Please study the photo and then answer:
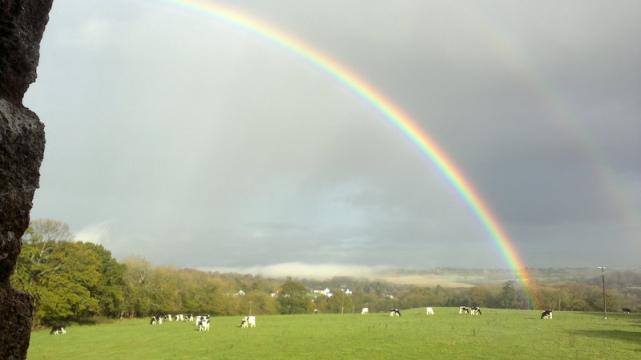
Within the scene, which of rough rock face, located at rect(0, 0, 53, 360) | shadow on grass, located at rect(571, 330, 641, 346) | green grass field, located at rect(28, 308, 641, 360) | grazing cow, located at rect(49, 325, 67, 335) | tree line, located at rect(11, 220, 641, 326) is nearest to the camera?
rough rock face, located at rect(0, 0, 53, 360)

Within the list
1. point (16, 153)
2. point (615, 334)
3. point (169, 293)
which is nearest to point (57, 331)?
point (169, 293)

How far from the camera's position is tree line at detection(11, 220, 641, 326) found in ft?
216

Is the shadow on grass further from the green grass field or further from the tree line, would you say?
the tree line

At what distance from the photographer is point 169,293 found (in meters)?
94.3

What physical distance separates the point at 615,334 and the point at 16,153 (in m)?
41.5

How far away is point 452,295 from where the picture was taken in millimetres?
121500

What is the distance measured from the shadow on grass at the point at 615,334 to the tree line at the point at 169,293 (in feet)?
146

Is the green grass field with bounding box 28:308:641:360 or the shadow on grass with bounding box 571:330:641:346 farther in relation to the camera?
the shadow on grass with bounding box 571:330:641:346

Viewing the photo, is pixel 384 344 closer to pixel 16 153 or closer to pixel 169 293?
pixel 16 153

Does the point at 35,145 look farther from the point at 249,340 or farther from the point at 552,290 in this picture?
the point at 552,290

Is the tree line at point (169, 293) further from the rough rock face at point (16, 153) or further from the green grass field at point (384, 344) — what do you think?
the rough rock face at point (16, 153)

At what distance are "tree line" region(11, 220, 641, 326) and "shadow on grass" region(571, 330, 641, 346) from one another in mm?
44362

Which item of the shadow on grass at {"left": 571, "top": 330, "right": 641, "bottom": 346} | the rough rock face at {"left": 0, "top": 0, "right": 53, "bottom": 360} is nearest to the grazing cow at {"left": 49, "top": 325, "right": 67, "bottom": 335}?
the shadow on grass at {"left": 571, "top": 330, "right": 641, "bottom": 346}

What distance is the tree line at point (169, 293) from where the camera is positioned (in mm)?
65938
